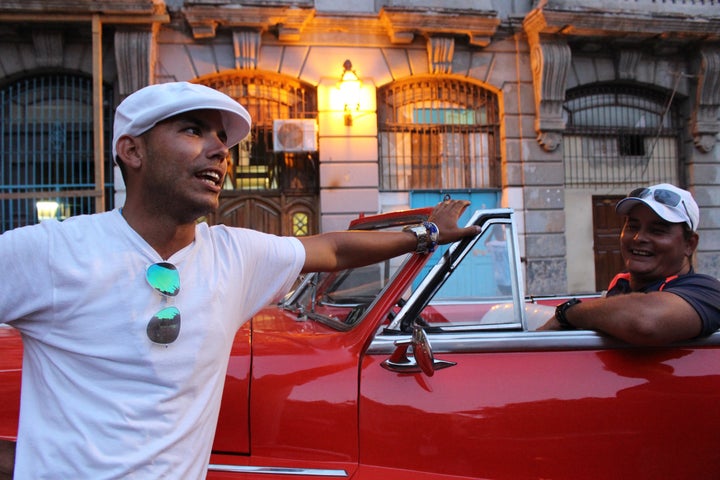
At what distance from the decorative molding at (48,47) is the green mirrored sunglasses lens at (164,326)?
9.91m

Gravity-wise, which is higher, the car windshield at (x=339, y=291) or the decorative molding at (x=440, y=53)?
the decorative molding at (x=440, y=53)

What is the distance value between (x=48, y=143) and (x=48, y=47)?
1.60 m

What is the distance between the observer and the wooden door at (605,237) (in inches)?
435

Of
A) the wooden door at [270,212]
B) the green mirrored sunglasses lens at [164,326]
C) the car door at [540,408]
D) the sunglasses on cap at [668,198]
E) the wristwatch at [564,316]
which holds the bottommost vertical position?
the car door at [540,408]

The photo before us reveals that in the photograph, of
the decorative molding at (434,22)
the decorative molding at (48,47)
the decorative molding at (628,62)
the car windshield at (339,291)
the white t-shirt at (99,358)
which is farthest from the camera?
the decorative molding at (628,62)

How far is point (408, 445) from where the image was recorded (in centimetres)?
191

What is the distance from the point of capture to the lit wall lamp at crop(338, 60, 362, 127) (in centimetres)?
979

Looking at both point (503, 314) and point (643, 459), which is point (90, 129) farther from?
point (643, 459)

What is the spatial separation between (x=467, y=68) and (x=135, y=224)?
9.83m

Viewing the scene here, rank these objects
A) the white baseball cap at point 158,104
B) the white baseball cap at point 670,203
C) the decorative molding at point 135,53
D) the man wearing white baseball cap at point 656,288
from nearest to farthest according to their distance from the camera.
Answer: the white baseball cap at point 158,104, the man wearing white baseball cap at point 656,288, the white baseball cap at point 670,203, the decorative molding at point 135,53

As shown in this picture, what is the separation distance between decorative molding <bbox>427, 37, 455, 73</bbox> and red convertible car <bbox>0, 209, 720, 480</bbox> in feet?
28.4

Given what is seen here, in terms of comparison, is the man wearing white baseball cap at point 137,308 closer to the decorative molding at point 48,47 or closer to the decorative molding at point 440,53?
the decorative molding at point 440,53

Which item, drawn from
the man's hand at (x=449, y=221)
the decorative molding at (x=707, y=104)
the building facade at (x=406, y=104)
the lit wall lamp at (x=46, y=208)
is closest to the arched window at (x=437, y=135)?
the building facade at (x=406, y=104)

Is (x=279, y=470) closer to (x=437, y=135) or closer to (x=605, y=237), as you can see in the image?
(x=437, y=135)
